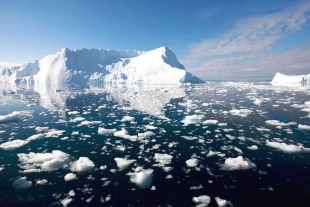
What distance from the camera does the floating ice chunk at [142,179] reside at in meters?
7.49

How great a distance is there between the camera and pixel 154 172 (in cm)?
845

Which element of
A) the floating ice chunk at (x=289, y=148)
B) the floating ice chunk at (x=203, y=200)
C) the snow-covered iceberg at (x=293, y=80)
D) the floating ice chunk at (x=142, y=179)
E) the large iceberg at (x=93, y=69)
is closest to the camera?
the floating ice chunk at (x=203, y=200)

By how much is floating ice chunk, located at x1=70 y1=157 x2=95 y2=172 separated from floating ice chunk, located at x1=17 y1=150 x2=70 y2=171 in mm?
358

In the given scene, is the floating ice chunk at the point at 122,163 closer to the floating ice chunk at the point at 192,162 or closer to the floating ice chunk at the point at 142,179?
the floating ice chunk at the point at 142,179

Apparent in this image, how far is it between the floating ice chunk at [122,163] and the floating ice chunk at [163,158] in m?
1.13

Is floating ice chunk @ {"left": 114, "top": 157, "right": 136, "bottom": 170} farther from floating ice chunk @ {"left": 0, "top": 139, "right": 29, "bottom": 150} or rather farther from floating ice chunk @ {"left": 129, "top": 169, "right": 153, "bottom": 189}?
floating ice chunk @ {"left": 0, "top": 139, "right": 29, "bottom": 150}

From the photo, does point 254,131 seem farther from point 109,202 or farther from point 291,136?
point 109,202

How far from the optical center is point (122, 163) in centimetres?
916

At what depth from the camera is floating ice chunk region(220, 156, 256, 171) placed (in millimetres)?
8695


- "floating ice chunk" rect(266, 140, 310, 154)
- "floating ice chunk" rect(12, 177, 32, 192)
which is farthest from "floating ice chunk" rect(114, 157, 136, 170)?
"floating ice chunk" rect(266, 140, 310, 154)

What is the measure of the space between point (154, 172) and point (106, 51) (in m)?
139

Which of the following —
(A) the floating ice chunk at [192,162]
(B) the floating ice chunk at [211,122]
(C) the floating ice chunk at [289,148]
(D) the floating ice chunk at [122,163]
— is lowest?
(D) the floating ice chunk at [122,163]

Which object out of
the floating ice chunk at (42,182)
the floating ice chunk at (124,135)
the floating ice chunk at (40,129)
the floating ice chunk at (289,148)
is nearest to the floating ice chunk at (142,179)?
the floating ice chunk at (42,182)

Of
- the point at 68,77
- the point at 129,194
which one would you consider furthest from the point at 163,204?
the point at 68,77
